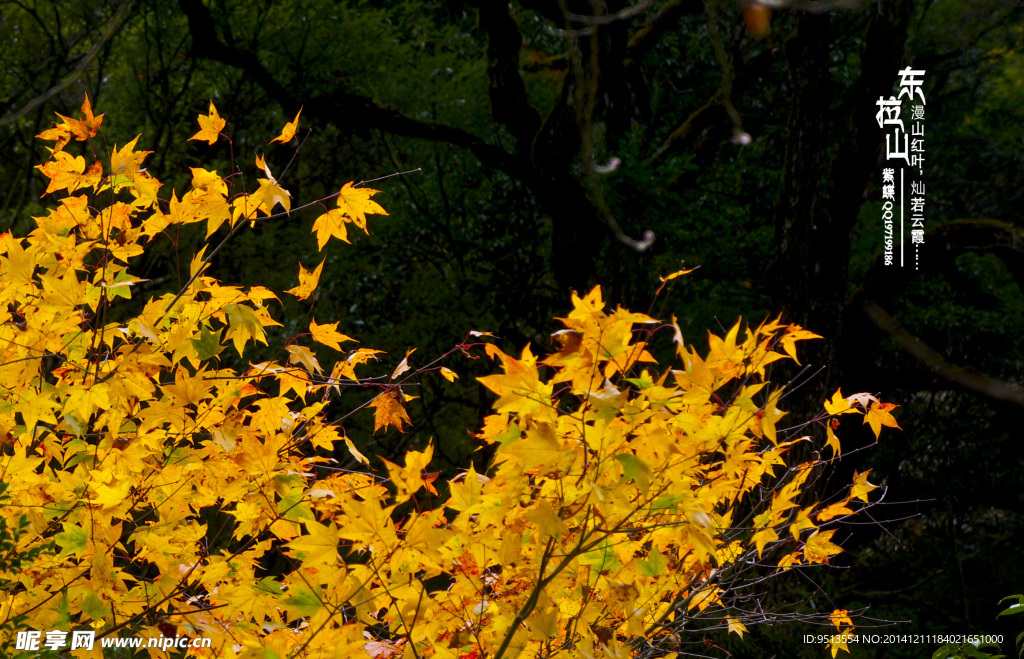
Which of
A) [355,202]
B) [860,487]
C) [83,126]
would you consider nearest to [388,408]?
[355,202]

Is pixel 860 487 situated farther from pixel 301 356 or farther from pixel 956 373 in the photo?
pixel 956 373

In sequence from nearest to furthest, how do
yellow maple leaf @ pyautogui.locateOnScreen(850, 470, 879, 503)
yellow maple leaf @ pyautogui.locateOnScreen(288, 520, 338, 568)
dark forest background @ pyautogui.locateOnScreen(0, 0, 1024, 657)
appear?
yellow maple leaf @ pyautogui.locateOnScreen(288, 520, 338, 568)
yellow maple leaf @ pyautogui.locateOnScreen(850, 470, 879, 503)
dark forest background @ pyautogui.locateOnScreen(0, 0, 1024, 657)

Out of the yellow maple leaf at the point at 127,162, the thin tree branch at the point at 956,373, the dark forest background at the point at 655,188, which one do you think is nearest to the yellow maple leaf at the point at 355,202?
the yellow maple leaf at the point at 127,162

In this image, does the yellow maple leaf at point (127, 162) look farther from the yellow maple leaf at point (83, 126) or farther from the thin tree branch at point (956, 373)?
the thin tree branch at point (956, 373)

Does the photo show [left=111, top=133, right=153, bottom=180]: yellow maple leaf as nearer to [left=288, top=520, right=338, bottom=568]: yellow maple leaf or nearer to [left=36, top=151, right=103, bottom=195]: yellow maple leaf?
[left=36, top=151, right=103, bottom=195]: yellow maple leaf

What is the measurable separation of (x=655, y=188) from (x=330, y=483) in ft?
12.5

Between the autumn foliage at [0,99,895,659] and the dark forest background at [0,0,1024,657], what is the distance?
3139mm

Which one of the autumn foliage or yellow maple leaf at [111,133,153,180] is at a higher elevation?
yellow maple leaf at [111,133,153,180]

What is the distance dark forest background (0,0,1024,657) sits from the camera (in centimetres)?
480

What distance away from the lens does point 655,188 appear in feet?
17.1

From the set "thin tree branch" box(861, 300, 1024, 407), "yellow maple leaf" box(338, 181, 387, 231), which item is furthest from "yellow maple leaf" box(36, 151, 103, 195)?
"thin tree branch" box(861, 300, 1024, 407)

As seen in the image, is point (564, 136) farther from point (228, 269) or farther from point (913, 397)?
point (913, 397)

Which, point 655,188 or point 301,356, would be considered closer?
point 301,356

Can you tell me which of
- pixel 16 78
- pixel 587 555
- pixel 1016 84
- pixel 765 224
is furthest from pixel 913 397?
pixel 16 78
